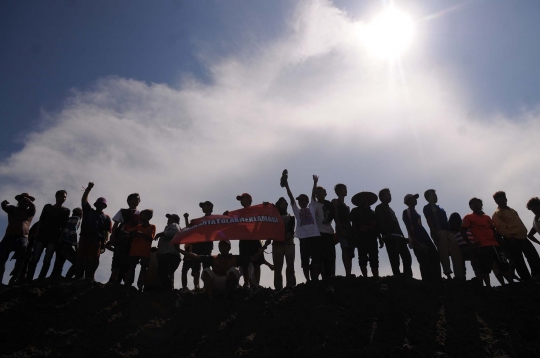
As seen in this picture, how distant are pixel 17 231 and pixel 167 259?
3.19m

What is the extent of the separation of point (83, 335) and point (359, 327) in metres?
4.41

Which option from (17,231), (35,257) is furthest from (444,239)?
(17,231)

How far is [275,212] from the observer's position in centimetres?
887

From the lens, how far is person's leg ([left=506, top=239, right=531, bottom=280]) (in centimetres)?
784

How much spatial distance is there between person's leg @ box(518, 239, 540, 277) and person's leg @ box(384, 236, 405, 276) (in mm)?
2590

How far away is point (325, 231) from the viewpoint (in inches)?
315

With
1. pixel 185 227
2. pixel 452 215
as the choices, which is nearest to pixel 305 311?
pixel 185 227

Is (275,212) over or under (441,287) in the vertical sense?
over

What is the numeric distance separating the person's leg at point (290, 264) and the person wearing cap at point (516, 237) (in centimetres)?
440

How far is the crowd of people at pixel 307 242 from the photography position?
791 centimetres

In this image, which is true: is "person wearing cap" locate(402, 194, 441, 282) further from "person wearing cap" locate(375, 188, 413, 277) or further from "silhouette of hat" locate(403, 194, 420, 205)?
"silhouette of hat" locate(403, 194, 420, 205)

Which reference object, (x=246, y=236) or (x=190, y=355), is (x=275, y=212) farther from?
(x=190, y=355)

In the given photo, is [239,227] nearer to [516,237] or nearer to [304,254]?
[304,254]

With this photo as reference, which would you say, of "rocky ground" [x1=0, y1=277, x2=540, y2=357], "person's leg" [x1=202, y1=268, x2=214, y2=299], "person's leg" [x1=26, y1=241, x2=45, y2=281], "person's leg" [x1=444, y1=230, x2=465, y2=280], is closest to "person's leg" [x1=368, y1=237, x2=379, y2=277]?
"rocky ground" [x1=0, y1=277, x2=540, y2=357]
